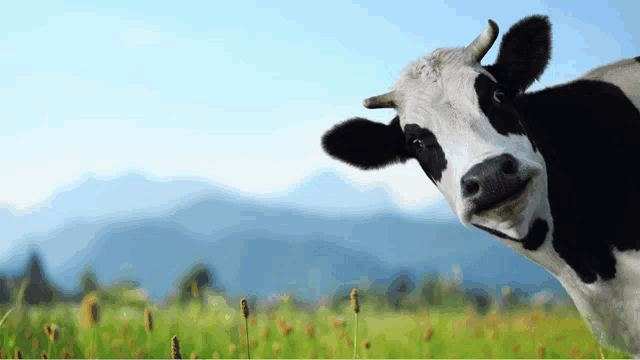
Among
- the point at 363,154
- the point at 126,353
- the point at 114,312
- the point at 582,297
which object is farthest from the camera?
the point at 114,312

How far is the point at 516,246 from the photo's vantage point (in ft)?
9.64

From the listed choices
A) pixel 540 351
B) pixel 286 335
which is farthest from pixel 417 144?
pixel 540 351

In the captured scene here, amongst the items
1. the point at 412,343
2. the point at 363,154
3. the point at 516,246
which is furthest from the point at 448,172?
the point at 412,343

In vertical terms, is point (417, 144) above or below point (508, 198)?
above

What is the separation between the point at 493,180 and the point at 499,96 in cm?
69

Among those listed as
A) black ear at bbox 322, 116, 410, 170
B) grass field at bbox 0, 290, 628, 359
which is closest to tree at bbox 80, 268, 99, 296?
grass field at bbox 0, 290, 628, 359

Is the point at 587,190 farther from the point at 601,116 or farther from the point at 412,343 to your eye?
the point at 412,343

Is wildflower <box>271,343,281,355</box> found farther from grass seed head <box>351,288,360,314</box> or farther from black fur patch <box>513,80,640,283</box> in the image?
black fur patch <box>513,80,640,283</box>

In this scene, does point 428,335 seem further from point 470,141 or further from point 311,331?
point 470,141

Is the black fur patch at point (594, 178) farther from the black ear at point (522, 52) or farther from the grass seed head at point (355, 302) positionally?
the grass seed head at point (355, 302)

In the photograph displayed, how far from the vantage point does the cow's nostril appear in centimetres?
236

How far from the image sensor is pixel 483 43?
3.05 metres

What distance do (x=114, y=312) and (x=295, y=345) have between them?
1.86 meters

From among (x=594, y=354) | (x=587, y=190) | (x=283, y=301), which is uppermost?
(x=587, y=190)
